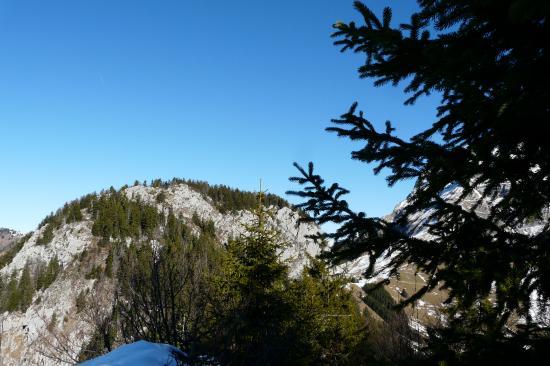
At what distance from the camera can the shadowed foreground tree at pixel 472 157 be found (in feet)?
6.47

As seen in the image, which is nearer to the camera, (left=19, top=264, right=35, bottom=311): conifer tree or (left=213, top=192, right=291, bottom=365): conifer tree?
(left=213, top=192, right=291, bottom=365): conifer tree

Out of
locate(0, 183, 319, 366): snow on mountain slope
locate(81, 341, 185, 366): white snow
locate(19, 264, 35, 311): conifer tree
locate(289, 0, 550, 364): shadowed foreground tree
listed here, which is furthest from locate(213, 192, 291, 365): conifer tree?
locate(19, 264, 35, 311): conifer tree

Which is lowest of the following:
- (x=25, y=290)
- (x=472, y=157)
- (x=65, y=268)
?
(x=472, y=157)

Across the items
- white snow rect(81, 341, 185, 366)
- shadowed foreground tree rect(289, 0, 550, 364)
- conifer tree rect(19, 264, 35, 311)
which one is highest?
conifer tree rect(19, 264, 35, 311)

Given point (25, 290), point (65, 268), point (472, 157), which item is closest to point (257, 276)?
point (472, 157)

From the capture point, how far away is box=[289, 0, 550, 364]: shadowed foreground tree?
197 cm

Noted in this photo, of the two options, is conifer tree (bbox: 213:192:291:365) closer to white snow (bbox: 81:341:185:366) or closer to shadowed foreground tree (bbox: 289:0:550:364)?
white snow (bbox: 81:341:185:366)

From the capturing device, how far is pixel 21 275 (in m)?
84.6

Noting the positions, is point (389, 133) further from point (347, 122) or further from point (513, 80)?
point (513, 80)

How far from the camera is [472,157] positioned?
247 centimetres

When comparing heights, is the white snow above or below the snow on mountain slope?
below

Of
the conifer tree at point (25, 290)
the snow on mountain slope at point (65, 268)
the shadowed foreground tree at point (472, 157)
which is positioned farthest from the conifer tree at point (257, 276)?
the conifer tree at point (25, 290)

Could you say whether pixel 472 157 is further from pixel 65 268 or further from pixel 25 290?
pixel 65 268

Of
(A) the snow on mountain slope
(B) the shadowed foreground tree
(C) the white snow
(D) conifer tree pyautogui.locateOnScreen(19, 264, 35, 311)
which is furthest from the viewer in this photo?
(D) conifer tree pyautogui.locateOnScreen(19, 264, 35, 311)
